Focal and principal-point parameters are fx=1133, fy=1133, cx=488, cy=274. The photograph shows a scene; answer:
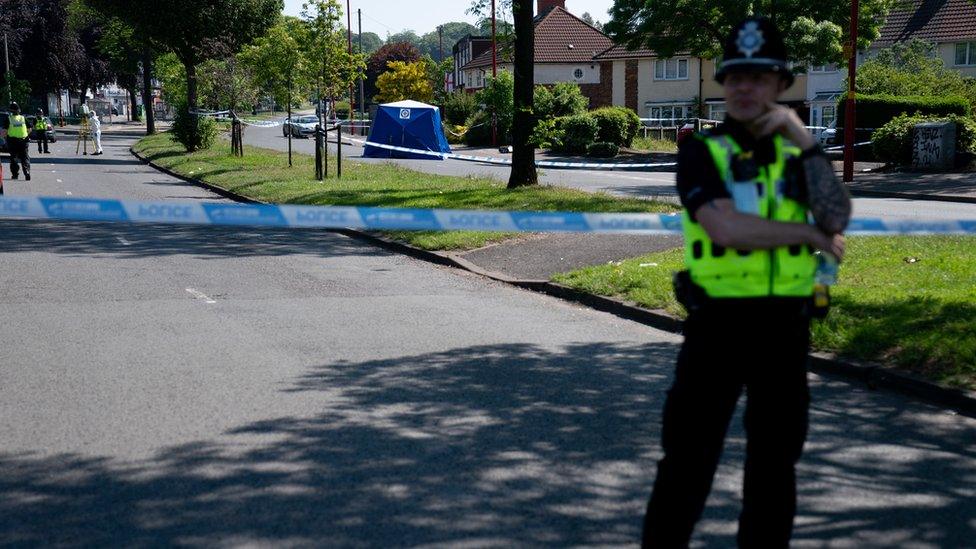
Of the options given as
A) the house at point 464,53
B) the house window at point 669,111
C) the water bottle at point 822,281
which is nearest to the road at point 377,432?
the water bottle at point 822,281

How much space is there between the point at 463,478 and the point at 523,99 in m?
16.0

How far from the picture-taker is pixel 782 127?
3.62 meters

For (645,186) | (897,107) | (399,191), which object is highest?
(897,107)

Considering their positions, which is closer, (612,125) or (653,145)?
(612,125)

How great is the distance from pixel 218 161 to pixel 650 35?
16993 mm

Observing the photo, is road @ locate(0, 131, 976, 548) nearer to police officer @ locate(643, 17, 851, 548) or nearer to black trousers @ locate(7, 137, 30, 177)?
police officer @ locate(643, 17, 851, 548)

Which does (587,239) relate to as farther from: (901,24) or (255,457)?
(901,24)

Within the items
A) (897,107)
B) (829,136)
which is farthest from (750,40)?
(829,136)

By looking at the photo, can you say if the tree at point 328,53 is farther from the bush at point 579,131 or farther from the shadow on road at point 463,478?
the shadow on road at point 463,478

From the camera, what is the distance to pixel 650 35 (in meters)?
42.5

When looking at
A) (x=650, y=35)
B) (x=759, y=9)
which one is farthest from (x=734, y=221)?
(x=650, y=35)

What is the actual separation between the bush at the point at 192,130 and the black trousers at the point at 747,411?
133 feet

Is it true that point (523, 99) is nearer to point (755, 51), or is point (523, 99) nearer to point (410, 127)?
point (755, 51)

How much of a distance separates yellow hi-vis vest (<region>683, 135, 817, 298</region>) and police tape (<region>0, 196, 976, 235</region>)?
7.08ft
